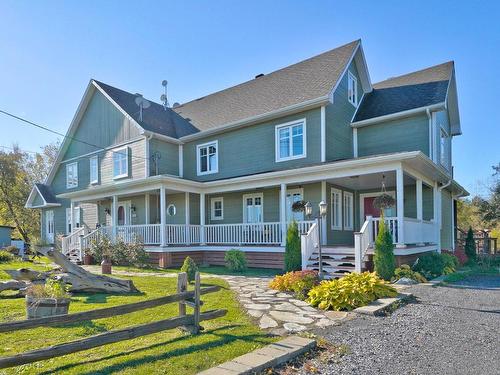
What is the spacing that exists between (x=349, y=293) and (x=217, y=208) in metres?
11.2

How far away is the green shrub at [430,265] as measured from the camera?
37.0ft

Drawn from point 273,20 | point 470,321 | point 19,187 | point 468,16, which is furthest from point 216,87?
point 19,187

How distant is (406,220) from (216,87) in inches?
587

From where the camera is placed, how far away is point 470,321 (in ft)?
19.9

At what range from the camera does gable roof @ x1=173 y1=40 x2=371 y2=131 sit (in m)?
14.9

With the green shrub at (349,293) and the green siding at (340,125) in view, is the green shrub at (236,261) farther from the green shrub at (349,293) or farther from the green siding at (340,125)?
the green shrub at (349,293)

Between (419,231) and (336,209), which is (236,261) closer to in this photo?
(336,209)

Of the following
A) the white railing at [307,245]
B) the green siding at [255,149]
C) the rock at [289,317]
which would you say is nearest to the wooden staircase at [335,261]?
the white railing at [307,245]

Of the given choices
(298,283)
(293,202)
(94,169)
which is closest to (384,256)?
(298,283)

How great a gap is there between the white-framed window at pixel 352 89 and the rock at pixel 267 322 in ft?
39.3

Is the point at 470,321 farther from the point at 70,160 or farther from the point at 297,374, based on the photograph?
the point at 70,160

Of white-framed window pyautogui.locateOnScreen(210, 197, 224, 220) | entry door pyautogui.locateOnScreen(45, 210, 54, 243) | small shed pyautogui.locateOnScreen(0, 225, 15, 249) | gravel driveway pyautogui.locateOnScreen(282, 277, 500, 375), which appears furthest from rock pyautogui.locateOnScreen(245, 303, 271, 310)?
entry door pyautogui.locateOnScreen(45, 210, 54, 243)

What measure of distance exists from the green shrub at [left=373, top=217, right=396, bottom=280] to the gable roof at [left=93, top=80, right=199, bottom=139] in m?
11.3

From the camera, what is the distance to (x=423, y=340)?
200 inches
